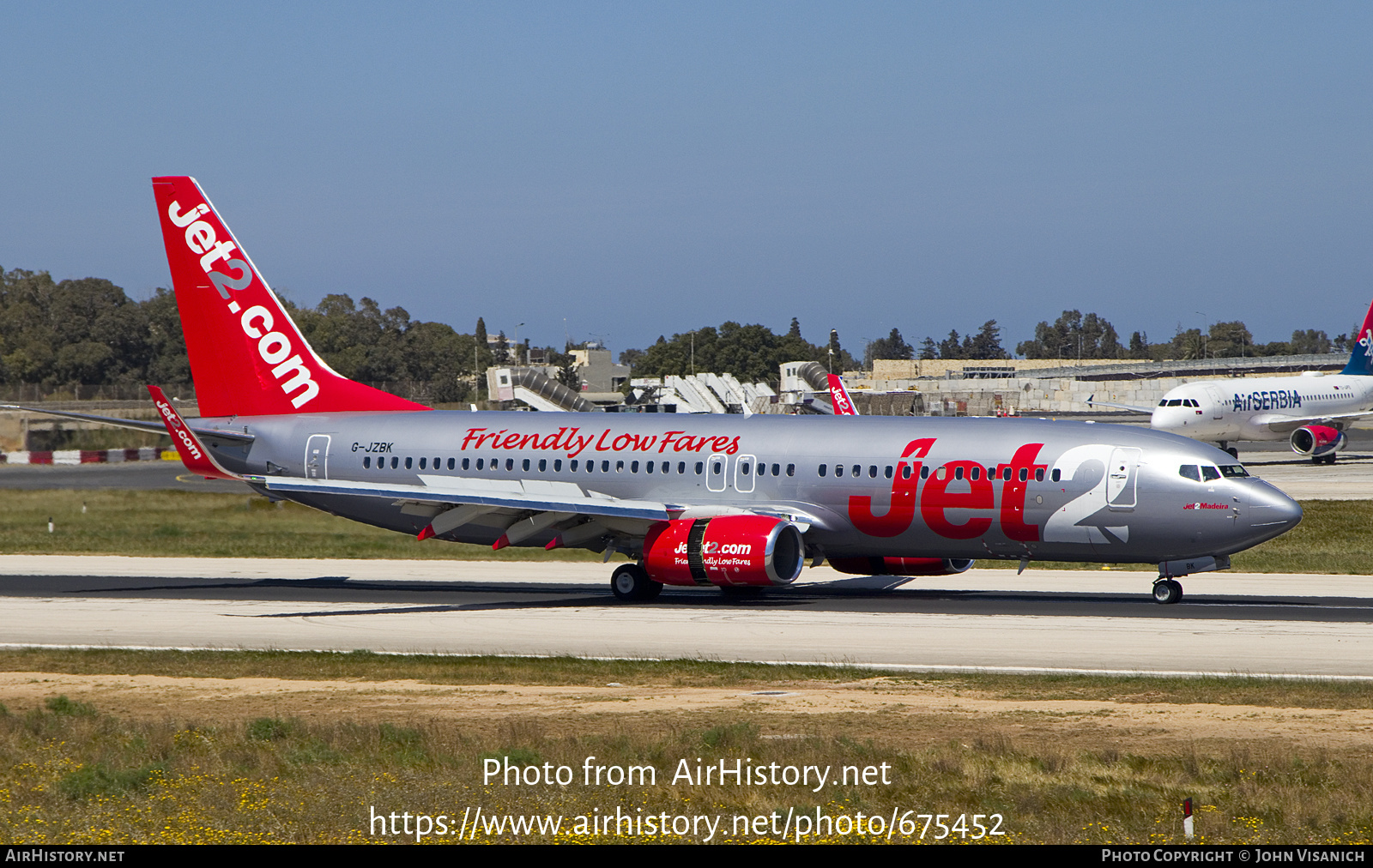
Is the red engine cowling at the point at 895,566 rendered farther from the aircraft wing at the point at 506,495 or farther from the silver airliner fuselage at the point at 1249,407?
the silver airliner fuselage at the point at 1249,407

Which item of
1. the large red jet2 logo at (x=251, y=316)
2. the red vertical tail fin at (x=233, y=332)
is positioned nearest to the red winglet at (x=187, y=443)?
the red vertical tail fin at (x=233, y=332)

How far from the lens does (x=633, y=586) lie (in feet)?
119

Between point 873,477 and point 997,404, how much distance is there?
140m

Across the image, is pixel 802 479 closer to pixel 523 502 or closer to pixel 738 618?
pixel 738 618

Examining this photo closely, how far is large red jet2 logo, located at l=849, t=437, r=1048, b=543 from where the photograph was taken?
33281 millimetres

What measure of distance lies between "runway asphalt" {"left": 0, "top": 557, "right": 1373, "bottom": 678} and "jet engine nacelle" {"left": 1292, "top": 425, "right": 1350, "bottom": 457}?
158ft

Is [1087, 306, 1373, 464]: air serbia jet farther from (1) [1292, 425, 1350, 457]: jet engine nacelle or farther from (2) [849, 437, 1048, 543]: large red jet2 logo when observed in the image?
(2) [849, 437, 1048, 543]: large red jet2 logo

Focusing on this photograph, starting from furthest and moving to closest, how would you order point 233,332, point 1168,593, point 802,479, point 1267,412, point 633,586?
point 1267,412 < point 233,332 < point 633,586 < point 802,479 < point 1168,593

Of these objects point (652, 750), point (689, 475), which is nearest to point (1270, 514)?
point (689, 475)

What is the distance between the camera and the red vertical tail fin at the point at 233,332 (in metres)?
40.8

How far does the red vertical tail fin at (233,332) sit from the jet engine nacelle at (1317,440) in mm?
61396

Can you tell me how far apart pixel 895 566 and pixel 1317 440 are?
57166 millimetres

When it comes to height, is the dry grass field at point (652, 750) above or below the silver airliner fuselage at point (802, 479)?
below

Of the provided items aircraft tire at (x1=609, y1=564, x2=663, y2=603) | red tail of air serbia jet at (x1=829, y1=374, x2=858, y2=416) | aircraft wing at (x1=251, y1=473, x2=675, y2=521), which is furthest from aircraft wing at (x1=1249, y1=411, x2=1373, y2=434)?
aircraft wing at (x1=251, y1=473, x2=675, y2=521)
